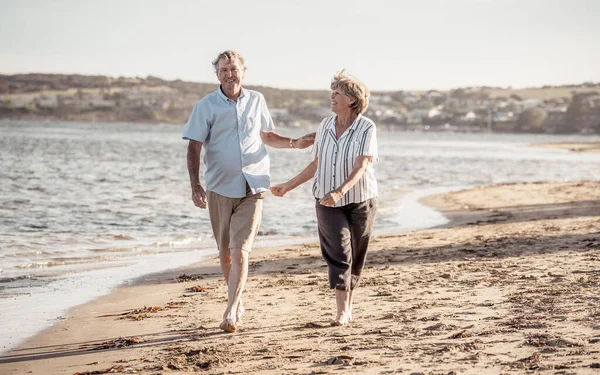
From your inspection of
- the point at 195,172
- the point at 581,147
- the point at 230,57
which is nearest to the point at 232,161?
the point at 195,172

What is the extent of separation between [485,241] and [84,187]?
16.4 meters

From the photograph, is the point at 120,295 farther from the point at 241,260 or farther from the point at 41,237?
the point at 41,237

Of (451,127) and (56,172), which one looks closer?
(56,172)

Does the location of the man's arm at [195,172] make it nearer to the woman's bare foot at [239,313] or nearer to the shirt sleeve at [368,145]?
the woman's bare foot at [239,313]

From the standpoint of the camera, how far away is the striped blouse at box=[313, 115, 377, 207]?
18.0 feet

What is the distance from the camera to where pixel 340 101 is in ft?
18.1

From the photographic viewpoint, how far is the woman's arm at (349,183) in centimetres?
535

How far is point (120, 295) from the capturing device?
777 cm

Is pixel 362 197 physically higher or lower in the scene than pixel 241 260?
higher

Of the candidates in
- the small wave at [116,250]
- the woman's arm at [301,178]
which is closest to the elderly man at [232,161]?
the woman's arm at [301,178]

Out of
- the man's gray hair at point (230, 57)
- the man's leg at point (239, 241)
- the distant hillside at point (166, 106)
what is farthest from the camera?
the distant hillside at point (166, 106)

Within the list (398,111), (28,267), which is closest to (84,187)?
(28,267)

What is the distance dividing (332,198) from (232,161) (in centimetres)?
82

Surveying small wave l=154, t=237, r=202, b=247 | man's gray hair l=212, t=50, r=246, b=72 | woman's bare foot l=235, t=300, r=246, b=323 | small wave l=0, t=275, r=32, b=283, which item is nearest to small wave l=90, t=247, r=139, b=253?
small wave l=154, t=237, r=202, b=247
